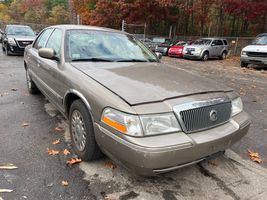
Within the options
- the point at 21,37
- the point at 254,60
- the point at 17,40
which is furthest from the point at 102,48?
the point at 254,60

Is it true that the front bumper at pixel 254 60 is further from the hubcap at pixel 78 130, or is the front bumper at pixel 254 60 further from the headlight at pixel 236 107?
the hubcap at pixel 78 130

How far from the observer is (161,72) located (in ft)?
11.7

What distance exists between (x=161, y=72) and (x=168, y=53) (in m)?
17.2

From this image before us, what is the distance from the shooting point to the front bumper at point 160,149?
2416 millimetres

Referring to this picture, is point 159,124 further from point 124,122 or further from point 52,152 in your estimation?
point 52,152

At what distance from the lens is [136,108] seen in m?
2.54

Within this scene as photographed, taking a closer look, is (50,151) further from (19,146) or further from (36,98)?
(36,98)

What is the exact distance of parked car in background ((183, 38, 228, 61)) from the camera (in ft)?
58.0

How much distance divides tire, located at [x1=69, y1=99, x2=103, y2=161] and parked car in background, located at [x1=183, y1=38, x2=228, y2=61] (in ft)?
50.3

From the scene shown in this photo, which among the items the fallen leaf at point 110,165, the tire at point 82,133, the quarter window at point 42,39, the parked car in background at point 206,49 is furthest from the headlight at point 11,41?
the fallen leaf at point 110,165

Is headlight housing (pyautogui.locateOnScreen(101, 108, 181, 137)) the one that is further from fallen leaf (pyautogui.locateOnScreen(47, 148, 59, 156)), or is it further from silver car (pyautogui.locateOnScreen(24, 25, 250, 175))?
fallen leaf (pyautogui.locateOnScreen(47, 148, 59, 156))

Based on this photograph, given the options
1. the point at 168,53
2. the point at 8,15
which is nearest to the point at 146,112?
the point at 168,53

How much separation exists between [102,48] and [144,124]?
1906 millimetres

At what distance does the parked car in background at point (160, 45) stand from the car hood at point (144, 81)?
1750cm
